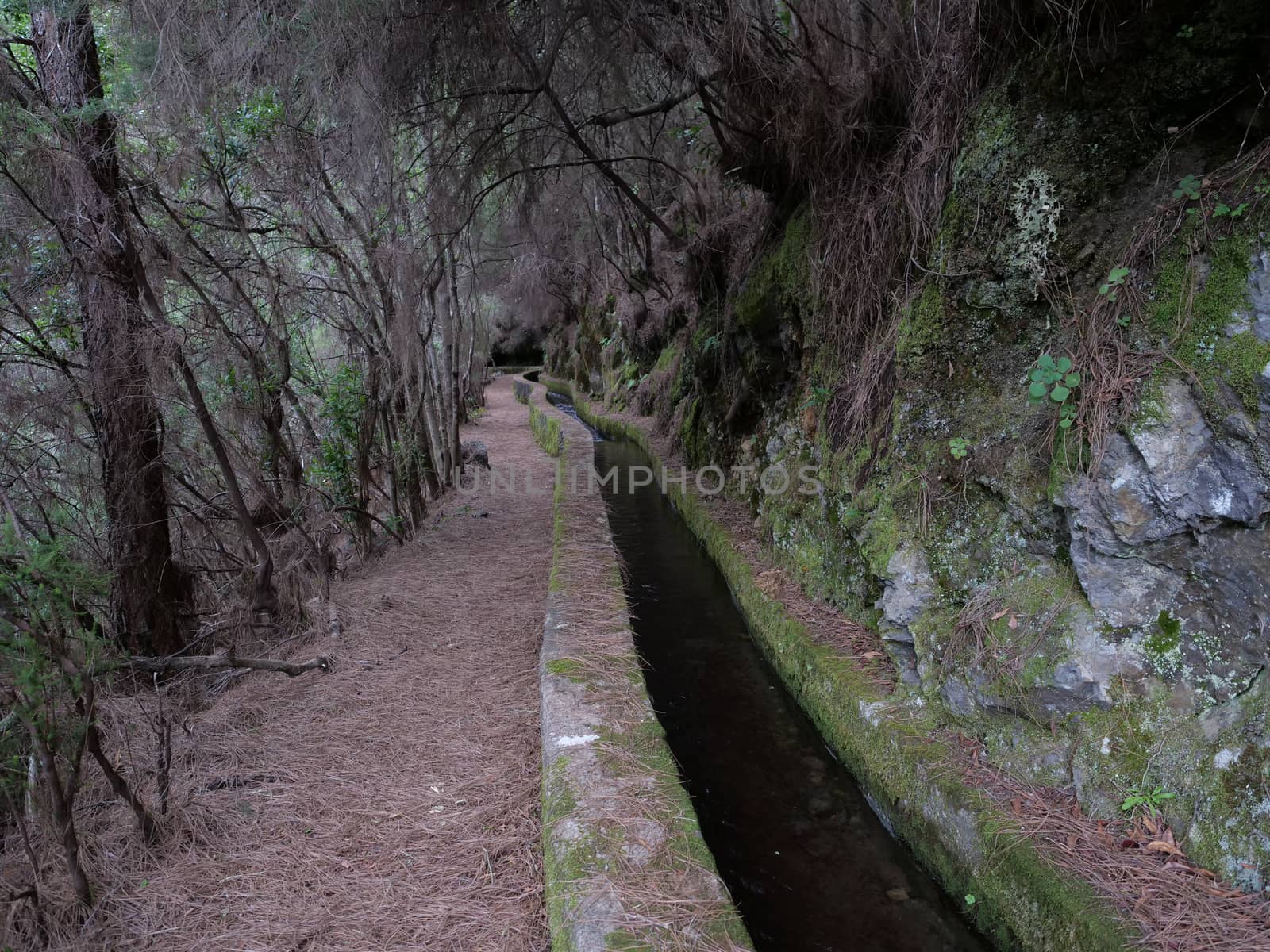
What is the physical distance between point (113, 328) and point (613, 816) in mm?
3670

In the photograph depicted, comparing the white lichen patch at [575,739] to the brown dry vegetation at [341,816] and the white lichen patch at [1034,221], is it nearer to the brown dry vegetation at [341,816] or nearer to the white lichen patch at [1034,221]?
the brown dry vegetation at [341,816]

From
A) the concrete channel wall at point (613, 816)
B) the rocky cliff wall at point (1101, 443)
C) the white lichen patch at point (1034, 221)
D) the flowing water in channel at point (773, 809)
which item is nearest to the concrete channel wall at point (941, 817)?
the flowing water in channel at point (773, 809)

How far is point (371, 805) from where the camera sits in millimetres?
2842

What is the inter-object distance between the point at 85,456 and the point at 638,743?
397 cm

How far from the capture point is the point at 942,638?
3.37 m

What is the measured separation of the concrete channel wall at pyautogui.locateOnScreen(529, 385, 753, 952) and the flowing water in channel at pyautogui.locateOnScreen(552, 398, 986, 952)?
0.66m

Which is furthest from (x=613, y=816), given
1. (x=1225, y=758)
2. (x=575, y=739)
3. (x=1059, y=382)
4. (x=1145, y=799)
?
(x=1059, y=382)

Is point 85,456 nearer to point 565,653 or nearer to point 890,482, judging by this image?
point 565,653

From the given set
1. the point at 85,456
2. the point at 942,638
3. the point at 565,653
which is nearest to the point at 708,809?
the point at 565,653

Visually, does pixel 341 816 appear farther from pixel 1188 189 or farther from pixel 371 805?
pixel 1188 189

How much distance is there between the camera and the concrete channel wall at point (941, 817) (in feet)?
7.59

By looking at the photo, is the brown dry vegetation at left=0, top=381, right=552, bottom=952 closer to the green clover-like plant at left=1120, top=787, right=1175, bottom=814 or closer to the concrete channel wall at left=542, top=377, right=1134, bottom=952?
the concrete channel wall at left=542, top=377, right=1134, bottom=952

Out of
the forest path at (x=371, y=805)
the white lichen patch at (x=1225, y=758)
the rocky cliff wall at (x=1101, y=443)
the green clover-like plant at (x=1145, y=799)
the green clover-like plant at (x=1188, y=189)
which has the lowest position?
the forest path at (x=371, y=805)

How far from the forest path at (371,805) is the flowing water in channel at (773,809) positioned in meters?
0.99
